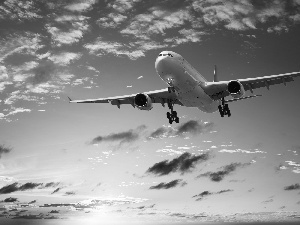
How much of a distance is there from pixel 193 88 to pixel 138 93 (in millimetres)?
7700

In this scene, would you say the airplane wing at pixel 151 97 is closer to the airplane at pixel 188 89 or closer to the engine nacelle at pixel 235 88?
the airplane at pixel 188 89

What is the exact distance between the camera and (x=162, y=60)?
141ft

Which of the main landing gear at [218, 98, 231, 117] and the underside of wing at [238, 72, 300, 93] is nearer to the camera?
the underside of wing at [238, 72, 300, 93]

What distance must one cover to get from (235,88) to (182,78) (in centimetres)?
689

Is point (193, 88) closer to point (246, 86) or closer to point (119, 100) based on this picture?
point (246, 86)

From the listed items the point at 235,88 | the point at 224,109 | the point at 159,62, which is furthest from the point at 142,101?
the point at 224,109

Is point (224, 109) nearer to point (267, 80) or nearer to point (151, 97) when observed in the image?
point (267, 80)

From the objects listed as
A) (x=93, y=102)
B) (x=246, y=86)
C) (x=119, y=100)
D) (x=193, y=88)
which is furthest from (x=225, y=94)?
(x=93, y=102)

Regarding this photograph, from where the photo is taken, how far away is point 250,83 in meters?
49.8

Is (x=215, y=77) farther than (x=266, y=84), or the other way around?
(x=215, y=77)

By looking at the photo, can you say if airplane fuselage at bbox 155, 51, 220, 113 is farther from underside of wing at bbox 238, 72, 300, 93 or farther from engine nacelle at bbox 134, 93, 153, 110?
underside of wing at bbox 238, 72, 300, 93

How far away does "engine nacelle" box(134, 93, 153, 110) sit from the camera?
50.0 m

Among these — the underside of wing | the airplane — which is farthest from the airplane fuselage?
the underside of wing

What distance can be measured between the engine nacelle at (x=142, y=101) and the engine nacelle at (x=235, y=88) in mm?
9988
